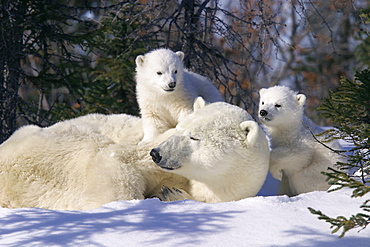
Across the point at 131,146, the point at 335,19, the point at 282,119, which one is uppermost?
the point at 335,19

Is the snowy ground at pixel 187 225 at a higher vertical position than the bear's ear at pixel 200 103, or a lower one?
lower

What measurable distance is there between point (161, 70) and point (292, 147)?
1765 millimetres

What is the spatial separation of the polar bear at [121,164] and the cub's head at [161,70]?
93cm

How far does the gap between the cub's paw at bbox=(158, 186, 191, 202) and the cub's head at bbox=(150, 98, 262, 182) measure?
17cm

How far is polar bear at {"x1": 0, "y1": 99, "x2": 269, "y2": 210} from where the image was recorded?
10.9 ft

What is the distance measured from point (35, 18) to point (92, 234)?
575 centimetres

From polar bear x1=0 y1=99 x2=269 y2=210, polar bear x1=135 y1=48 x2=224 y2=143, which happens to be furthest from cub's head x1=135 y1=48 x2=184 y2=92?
polar bear x1=0 y1=99 x2=269 y2=210

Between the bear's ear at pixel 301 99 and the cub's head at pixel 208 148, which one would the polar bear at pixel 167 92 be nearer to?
the bear's ear at pixel 301 99

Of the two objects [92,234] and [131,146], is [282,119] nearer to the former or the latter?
[131,146]

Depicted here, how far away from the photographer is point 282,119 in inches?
166

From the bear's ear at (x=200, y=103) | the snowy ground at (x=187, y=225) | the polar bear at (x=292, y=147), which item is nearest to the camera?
the snowy ground at (x=187, y=225)

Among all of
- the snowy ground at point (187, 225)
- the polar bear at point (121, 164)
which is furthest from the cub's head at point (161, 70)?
the snowy ground at point (187, 225)

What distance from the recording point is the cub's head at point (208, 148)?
324 cm

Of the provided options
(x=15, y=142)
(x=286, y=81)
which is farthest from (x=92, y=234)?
(x=286, y=81)
